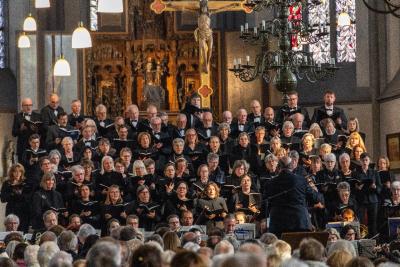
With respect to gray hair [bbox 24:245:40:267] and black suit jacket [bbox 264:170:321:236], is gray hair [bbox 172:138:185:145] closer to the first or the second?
black suit jacket [bbox 264:170:321:236]

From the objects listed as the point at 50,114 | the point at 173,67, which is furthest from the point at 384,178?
the point at 173,67

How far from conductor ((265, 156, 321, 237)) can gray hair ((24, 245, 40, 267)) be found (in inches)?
141

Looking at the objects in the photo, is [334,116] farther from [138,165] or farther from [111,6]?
[111,6]

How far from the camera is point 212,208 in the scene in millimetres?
15281

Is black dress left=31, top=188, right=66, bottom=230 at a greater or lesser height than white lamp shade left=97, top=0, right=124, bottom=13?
lesser

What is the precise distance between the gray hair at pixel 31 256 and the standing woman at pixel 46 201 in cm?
576

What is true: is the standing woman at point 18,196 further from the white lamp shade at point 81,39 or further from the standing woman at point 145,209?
the white lamp shade at point 81,39

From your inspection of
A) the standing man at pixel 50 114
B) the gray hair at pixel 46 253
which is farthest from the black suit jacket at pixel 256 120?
the gray hair at pixel 46 253

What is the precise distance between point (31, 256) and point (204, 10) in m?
11.8

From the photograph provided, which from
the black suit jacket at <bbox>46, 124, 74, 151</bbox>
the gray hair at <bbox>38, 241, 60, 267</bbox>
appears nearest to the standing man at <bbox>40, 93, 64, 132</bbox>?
the black suit jacket at <bbox>46, 124, 74, 151</bbox>

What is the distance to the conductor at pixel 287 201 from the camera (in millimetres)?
12438

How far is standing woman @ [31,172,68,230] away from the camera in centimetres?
1523

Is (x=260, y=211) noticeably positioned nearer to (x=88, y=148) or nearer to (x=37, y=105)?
(x=88, y=148)

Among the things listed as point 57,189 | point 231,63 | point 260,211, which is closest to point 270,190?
point 260,211
